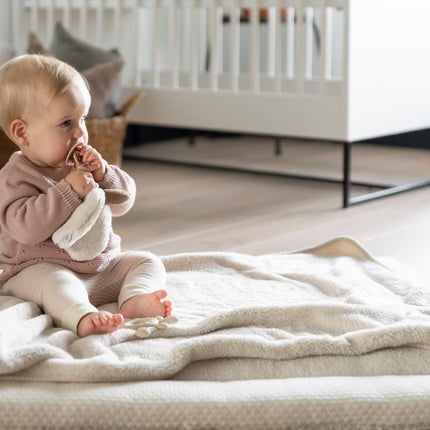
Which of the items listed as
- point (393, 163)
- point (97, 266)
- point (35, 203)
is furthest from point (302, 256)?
point (393, 163)

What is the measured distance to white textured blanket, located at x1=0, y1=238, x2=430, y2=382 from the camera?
1.23 m

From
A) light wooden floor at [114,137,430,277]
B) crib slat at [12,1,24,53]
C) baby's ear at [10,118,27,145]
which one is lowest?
light wooden floor at [114,137,430,277]

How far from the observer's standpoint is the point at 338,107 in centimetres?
276

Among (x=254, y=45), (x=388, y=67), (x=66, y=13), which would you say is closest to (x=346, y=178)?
(x=388, y=67)

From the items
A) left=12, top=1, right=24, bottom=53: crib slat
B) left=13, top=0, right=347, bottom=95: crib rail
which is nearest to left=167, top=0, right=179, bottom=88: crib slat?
left=13, top=0, right=347, bottom=95: crib rail

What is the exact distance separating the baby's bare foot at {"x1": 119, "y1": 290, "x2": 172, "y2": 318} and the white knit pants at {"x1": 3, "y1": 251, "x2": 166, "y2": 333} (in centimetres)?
2

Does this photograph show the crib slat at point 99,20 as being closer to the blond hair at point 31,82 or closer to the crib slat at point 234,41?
the crib slat at point 234,41

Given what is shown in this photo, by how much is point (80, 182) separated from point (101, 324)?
26 centimetres

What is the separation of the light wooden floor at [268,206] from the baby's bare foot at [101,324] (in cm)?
87

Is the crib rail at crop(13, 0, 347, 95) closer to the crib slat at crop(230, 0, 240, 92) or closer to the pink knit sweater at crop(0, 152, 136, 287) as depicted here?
the crib slat at crop(230, 0, 240, 92)

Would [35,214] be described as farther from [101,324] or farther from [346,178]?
[346,178]

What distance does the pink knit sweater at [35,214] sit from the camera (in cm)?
149

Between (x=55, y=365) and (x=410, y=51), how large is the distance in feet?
6.87

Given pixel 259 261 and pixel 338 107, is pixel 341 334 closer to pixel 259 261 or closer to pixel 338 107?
pixel 259 261
